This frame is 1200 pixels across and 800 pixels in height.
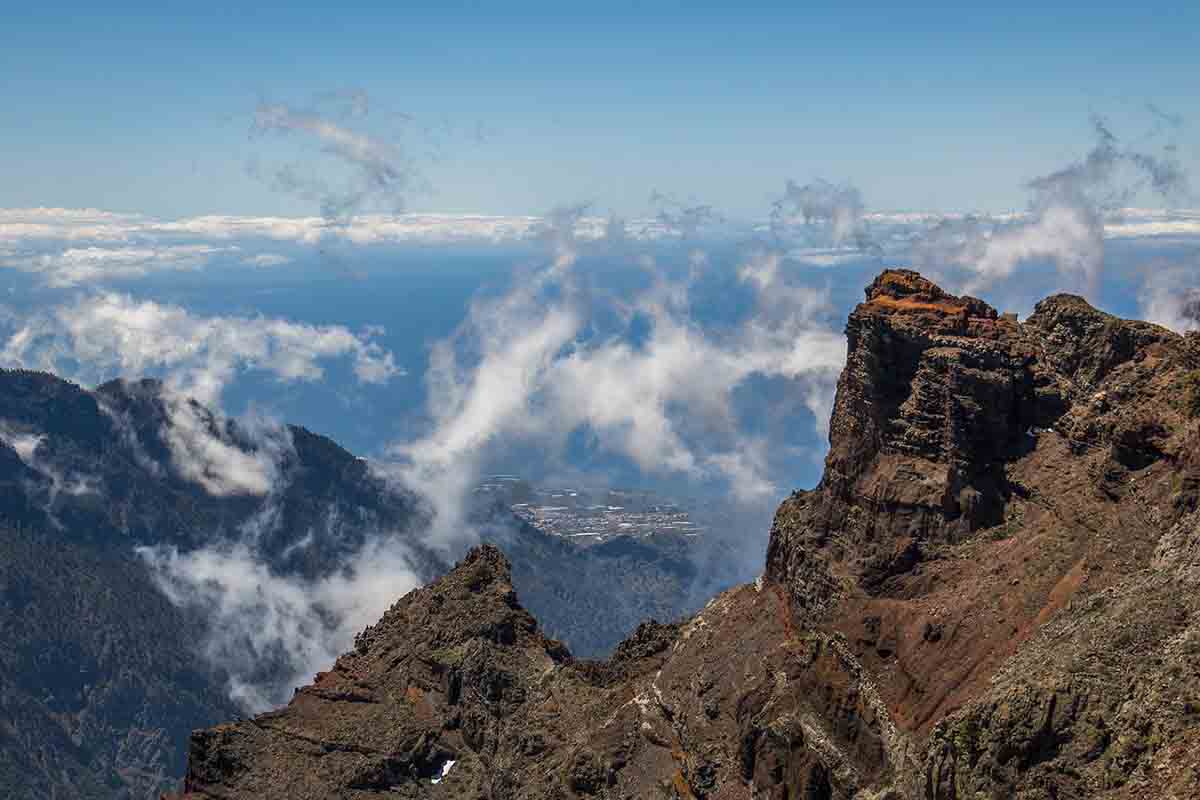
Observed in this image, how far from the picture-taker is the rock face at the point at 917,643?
171 feet

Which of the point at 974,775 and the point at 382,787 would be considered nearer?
the point at 974,775

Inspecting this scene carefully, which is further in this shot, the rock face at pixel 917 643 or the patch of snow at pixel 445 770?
the patch of snow at pixel 445 770

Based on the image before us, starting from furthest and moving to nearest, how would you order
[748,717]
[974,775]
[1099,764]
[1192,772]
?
[748,717] → [974,775] → [1099,764] → [1192,772]

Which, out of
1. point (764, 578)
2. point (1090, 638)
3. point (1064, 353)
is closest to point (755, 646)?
point (764, 578)

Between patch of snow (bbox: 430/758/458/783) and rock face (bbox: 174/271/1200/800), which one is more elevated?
rock face (bbox: 174/271/1200/800)

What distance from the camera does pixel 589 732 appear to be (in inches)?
3927

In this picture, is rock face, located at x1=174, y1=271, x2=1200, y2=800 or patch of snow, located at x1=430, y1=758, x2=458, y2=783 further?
patch of snow, located at x1=430, y1=758, x2=458, y2=783

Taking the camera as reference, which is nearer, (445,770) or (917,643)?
(917,643)

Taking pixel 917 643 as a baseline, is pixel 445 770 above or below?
below

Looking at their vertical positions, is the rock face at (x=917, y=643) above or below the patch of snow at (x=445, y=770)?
above

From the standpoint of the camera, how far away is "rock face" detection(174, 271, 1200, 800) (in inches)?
2055

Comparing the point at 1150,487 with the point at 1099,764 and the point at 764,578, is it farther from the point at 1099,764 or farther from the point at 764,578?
the point at 764,578

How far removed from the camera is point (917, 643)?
7475cm

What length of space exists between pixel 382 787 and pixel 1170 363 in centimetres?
7926
